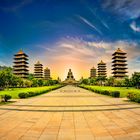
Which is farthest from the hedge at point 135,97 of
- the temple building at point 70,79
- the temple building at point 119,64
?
the temple building at point 70,79

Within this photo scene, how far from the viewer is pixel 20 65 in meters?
110

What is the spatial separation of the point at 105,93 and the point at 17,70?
82.7 meters

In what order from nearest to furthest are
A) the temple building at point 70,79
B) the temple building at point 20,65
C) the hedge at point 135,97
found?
the hedge at point 135,97 < the temple building at point 20,65 < the temple building at point 70,79

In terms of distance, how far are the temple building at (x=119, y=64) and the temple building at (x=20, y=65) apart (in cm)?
4516

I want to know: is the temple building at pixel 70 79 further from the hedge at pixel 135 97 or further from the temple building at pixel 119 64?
the hedge at pixel 135 97

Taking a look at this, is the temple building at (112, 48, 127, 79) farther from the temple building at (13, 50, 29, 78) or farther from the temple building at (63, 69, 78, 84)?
the temple building at (63, 69, 78, 84)

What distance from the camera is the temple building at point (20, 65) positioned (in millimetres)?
109375

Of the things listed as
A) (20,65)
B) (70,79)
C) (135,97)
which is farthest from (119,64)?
(135,97)

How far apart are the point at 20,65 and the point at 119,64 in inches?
1966

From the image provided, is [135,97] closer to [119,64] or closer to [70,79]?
[119,64]

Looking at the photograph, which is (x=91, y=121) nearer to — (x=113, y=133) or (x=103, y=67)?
(x=113, y=133)

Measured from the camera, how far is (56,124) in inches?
416

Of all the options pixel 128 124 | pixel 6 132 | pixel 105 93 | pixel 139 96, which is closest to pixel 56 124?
pixel 6 132

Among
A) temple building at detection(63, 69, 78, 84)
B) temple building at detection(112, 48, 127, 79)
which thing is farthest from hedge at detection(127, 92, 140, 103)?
temple building at detection(63, 69, 78, 84)
